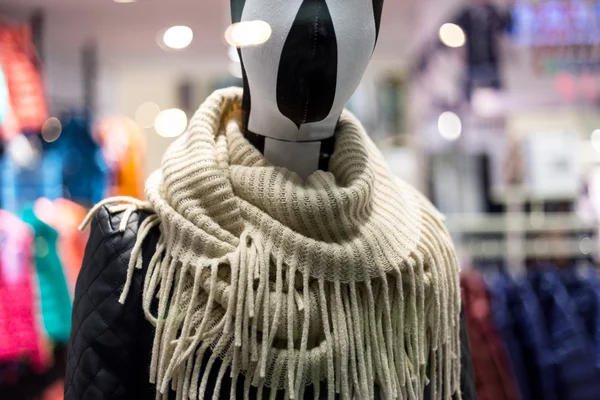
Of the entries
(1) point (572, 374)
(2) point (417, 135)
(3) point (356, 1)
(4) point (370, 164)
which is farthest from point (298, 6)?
(2) point (417, 135)

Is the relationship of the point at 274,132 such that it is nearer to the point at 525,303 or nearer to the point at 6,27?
the point at 525,303

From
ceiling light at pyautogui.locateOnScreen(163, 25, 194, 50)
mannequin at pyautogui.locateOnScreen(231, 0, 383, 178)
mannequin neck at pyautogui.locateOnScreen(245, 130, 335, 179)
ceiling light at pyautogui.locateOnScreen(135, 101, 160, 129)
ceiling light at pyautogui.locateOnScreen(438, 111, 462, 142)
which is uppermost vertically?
ceiling light at pyautogui.locateOnScreen(135, 101, 160, 129)

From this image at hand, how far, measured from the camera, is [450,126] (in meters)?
1.90

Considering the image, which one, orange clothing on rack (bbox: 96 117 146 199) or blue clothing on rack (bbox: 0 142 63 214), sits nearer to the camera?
blue clothing on rack (bbox: 0 142 63 214)

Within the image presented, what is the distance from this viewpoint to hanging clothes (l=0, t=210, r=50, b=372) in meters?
1.63

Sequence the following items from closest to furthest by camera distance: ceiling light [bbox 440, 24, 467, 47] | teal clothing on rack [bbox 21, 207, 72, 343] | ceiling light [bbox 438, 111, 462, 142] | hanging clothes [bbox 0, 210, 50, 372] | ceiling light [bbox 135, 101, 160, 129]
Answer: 1. ceiling light [bbox 440, 24, 467, 47]
2. hanging clothes [bbox 0, 210, 50, 372]
3. teal clothing on rack [bbox 21, 207, 72, 343]
4. ceiling light [bbox 438, 111, 462, 142]
5. ceiling light [bbox 135, 101, 160, 129]

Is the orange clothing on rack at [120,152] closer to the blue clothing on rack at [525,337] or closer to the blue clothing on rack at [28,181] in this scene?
the blue clothing on rack at [28,181]

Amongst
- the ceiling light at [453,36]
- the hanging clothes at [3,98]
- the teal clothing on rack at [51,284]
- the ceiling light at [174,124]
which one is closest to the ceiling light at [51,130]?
the hanging clothes at [3,98]

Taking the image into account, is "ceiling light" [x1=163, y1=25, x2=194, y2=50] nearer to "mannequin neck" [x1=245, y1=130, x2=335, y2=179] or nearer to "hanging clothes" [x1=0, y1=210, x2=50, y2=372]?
"mannequin neck" [x1=245, y1=130, x2=335, y2=179]

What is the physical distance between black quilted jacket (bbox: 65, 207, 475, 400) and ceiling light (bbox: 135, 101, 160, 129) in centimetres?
132

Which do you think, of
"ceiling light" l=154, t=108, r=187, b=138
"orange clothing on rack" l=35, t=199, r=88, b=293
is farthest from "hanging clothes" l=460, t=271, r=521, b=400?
"orange clothing on rack" l=35, t=199, r=88, b=293

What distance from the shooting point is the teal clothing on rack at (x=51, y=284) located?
174cm

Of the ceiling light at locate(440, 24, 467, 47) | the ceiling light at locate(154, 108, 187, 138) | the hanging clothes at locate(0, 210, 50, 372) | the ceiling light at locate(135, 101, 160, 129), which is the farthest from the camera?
the ceiling light at locate(135, 101, 160, 129)

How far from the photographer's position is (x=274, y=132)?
0.74 metres
